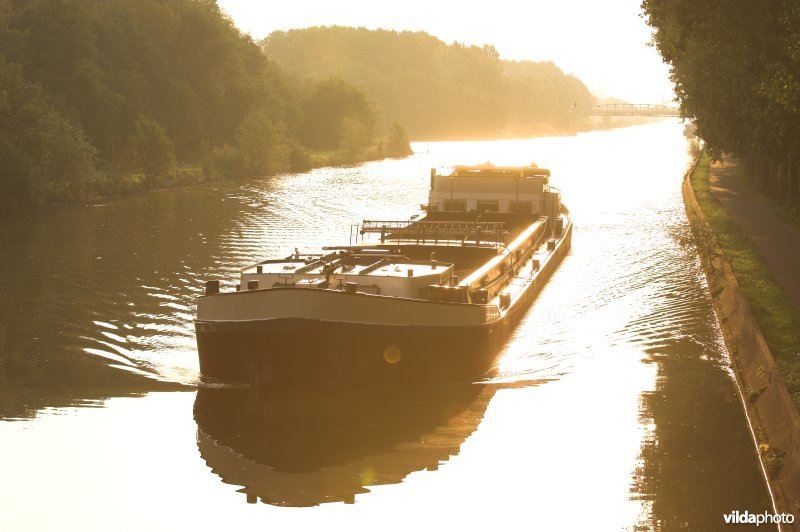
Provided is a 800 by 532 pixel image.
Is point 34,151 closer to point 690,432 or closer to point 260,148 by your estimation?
point 260,148

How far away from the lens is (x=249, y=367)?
22000mm

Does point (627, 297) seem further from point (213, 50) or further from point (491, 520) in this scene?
→ point (213, 50)

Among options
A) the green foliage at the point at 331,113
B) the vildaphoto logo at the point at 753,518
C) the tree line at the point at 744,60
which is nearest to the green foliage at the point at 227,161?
the green foliage at the point at 331,113

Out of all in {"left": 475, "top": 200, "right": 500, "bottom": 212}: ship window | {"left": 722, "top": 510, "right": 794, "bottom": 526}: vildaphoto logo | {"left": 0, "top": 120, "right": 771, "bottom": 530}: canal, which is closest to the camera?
{"left": 722, "top": 510, "right": 794, "bottom": 526}: vildaphoto logo

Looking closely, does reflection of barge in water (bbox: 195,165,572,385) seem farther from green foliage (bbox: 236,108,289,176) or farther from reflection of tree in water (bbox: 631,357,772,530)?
green foliage (bbox: 236,108,289,176)

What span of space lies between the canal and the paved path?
7.61 feet

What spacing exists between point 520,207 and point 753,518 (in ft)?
89.5

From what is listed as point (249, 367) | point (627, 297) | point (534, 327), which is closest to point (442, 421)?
point (249, 367)

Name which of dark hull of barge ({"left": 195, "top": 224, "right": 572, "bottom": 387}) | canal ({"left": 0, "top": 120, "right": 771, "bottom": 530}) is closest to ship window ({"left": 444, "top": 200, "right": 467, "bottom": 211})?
canal ({"left": 0, "top": 120, "right": 771, "bottom": 530})

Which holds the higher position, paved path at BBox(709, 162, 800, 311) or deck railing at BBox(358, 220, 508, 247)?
deck railing at BBox(358, 220, 508, 247)

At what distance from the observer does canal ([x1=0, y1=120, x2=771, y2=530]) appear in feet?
55.2

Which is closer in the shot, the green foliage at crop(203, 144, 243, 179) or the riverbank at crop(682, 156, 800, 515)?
the riverbank at crop(682, 156, 800, 515)

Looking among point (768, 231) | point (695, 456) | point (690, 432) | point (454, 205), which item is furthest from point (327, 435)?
point (768, 231)

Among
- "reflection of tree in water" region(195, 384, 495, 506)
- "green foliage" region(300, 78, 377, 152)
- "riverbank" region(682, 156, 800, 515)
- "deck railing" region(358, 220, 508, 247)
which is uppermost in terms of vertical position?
"green foliage" region(300, 78, 377, 152)
